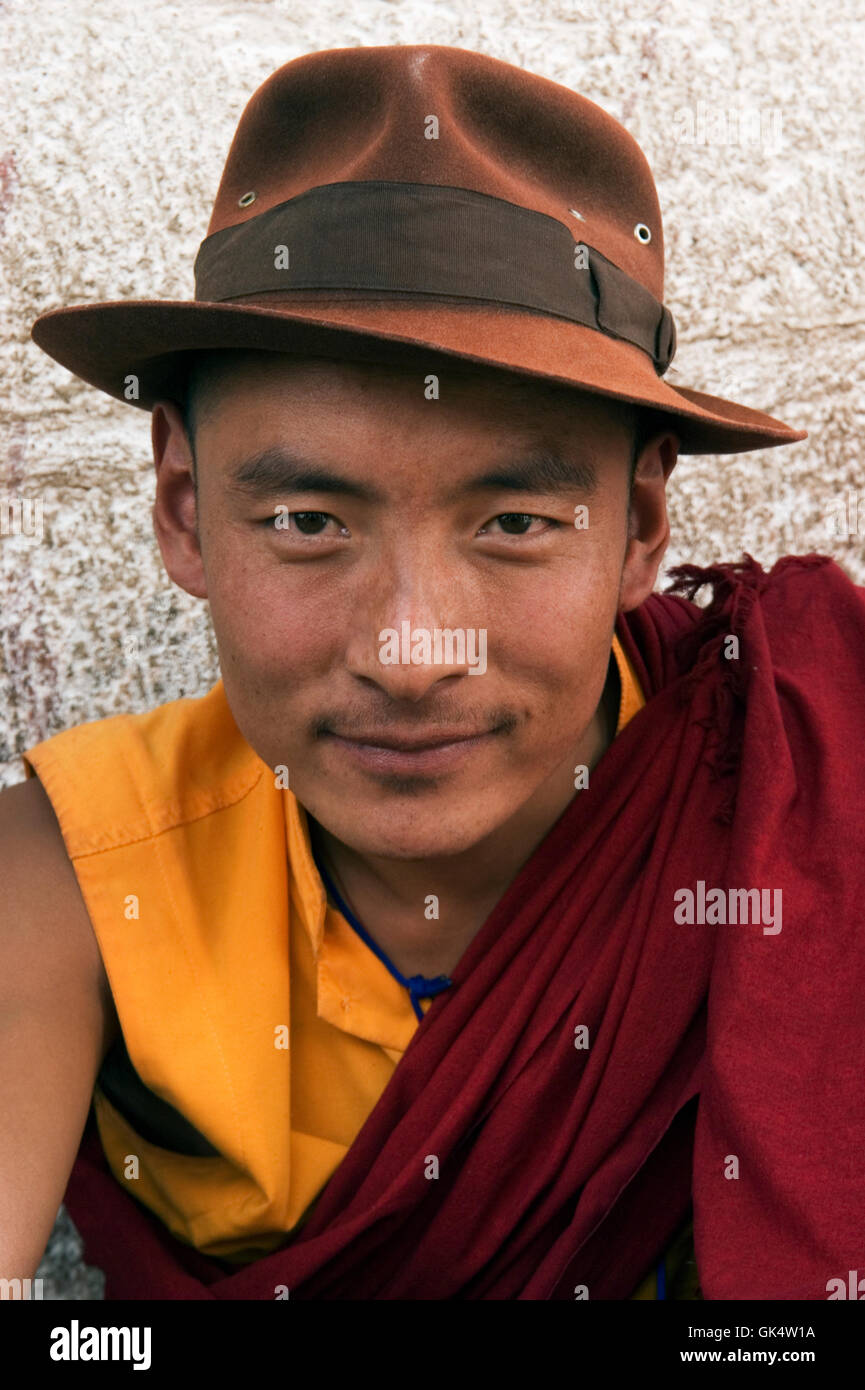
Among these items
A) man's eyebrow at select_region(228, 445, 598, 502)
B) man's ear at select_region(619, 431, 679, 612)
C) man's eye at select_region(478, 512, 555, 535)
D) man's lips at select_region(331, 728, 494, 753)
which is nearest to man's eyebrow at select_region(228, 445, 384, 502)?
man's eyebrow at select_region(228, 445, 598, 502)

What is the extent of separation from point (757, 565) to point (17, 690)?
117cm

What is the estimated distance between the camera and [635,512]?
150 cm

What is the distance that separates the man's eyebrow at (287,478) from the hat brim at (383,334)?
98 mm

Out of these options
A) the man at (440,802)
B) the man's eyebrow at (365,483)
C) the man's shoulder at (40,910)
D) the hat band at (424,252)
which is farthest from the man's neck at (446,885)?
the hat band at (424,252)

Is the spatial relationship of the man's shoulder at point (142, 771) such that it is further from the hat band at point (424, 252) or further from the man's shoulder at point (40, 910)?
the hat band at point (424, 252)

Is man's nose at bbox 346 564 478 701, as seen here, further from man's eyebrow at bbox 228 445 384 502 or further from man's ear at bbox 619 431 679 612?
man's ear at bbox 619 431 679 612

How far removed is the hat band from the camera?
1.22 meters

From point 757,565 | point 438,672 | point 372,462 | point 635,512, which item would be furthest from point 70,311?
point 757,565

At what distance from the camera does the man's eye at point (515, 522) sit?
1279mm

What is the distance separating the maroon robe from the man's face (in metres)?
0.19

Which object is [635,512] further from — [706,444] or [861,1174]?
[861,1174]

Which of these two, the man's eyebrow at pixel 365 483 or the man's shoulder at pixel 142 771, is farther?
the man's shoulder at pixel 142 771

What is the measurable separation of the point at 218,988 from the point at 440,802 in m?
0.39

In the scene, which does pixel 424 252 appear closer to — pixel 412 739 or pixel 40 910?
pixel 412 739
